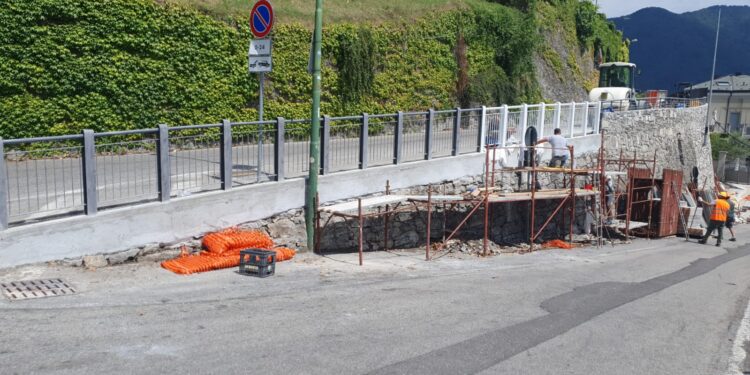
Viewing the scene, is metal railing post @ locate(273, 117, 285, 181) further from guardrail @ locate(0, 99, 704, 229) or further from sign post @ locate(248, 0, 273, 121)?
sign post @ locate(248, 0, 273, 121)

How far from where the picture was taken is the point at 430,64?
85.1ft

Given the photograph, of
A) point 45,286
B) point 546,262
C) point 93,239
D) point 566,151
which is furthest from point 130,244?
point 566,151

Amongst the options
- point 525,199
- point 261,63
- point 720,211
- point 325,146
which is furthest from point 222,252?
point 720,211

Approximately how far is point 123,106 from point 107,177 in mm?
6630

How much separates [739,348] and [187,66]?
14.0 m

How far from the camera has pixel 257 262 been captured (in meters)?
9.79

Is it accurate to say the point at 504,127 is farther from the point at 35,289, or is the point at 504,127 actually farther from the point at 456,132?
the point at 35,289

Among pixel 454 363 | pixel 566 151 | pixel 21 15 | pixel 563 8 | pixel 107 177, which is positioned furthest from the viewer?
pixel 563 8

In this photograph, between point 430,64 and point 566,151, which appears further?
point 430,64

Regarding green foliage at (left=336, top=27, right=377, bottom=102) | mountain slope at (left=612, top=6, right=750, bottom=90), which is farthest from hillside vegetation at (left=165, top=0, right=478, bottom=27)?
mountain slope at (left=612, top=6, right=750, bottom=90)

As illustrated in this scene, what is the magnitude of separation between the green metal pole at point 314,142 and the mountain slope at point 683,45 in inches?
5123

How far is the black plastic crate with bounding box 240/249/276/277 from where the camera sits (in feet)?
32.1

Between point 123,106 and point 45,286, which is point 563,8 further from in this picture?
point 45,286

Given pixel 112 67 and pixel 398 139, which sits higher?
pixel 112 67
